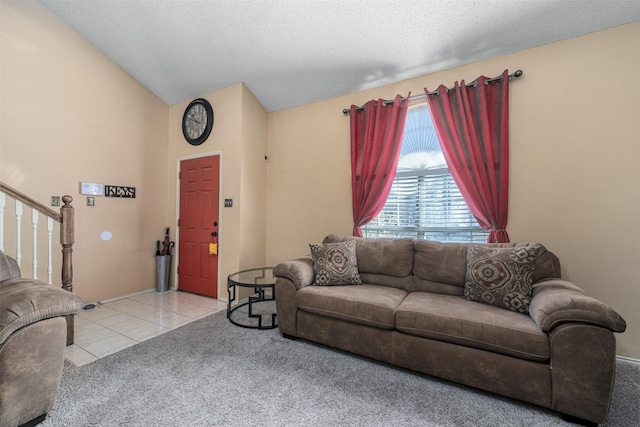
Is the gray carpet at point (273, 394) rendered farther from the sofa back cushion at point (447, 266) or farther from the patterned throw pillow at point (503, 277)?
the sofa back cushion at point (447, 266)

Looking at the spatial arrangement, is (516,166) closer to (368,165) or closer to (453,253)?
(453,253)

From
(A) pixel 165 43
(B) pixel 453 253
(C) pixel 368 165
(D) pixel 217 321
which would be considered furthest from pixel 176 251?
(B) pixel 453 253

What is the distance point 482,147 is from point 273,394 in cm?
272

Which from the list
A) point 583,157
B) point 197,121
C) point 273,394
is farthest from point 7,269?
point 583,157

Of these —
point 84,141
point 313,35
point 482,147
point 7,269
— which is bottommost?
point 7,269

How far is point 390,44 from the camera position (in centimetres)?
254

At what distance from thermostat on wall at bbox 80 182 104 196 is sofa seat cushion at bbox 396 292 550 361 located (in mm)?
3760

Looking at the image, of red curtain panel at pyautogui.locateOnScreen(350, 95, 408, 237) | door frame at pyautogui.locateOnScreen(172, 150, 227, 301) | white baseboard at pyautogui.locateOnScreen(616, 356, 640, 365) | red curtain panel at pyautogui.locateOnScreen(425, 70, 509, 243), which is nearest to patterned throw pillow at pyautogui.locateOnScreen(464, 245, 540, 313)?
red curtain panel at pyautogui.locateOnScreen(425, 70, 509, 243)

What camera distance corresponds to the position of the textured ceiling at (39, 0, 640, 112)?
2.14 m

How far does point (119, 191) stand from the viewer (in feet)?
11.5

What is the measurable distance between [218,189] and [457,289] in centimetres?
306

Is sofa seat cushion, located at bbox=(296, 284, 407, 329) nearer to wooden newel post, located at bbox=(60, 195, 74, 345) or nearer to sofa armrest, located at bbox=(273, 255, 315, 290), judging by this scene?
sofa armrest, located at bbox=(273, 255, 315, 290)

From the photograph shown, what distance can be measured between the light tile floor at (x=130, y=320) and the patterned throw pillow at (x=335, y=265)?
149cm

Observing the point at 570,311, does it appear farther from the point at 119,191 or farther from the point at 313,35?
the point at 119,191
